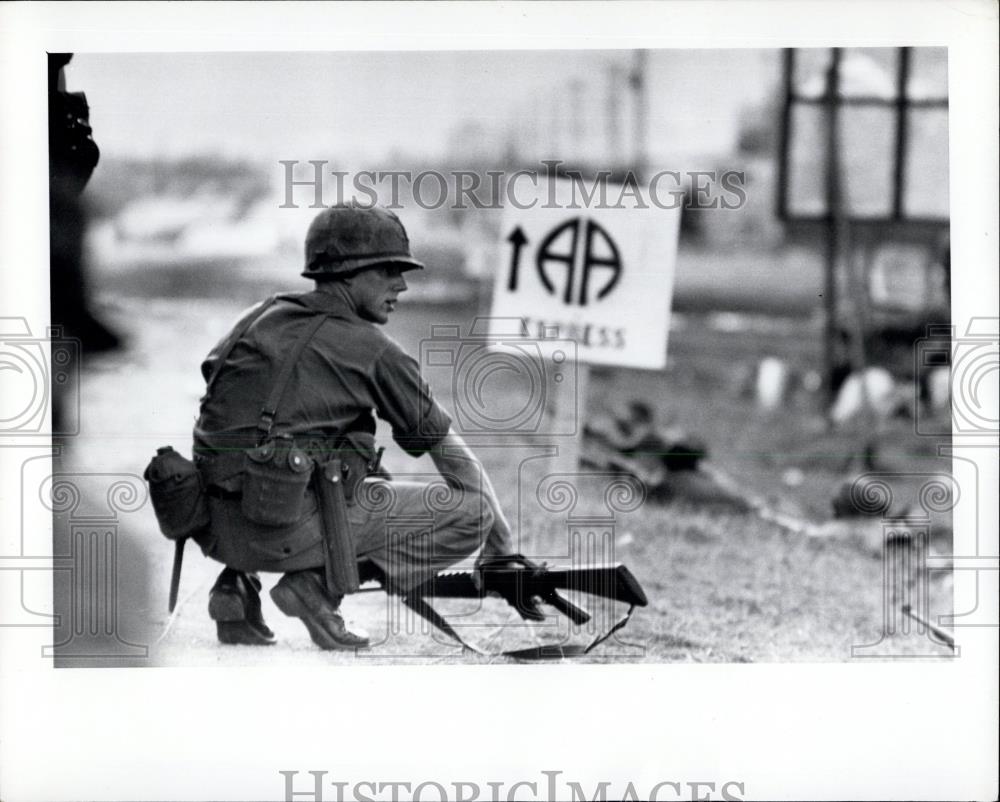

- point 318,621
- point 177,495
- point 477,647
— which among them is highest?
point 177,495

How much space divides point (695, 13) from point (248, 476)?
2.41 meters

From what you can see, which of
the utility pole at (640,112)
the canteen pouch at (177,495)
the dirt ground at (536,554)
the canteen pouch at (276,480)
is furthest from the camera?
the utility pole at (640,112)

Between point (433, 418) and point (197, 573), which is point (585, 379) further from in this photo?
point (197, 573)

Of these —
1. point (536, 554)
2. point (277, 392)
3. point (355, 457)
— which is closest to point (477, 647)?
point (536, 554)

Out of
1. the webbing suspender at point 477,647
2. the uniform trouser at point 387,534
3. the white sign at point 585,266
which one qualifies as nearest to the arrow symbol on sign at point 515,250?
the white sign at point 585,266

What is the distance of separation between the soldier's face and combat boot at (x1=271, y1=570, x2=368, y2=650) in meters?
0.98

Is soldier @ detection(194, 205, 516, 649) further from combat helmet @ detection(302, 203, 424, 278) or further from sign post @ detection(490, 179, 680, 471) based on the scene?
sign post @ detection(490, 179, 680, 471)

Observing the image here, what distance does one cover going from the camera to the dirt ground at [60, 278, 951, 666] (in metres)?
5.86

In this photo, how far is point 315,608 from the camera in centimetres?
581

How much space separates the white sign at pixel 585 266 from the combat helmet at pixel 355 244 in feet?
2.04

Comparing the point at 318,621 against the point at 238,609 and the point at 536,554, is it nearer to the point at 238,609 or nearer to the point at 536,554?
the point at 238,609

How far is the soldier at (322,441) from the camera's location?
5676 mm

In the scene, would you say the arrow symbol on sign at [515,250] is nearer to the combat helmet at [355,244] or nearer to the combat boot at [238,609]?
the combat helmet at [355,244]

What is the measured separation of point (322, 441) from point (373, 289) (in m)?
0.59
